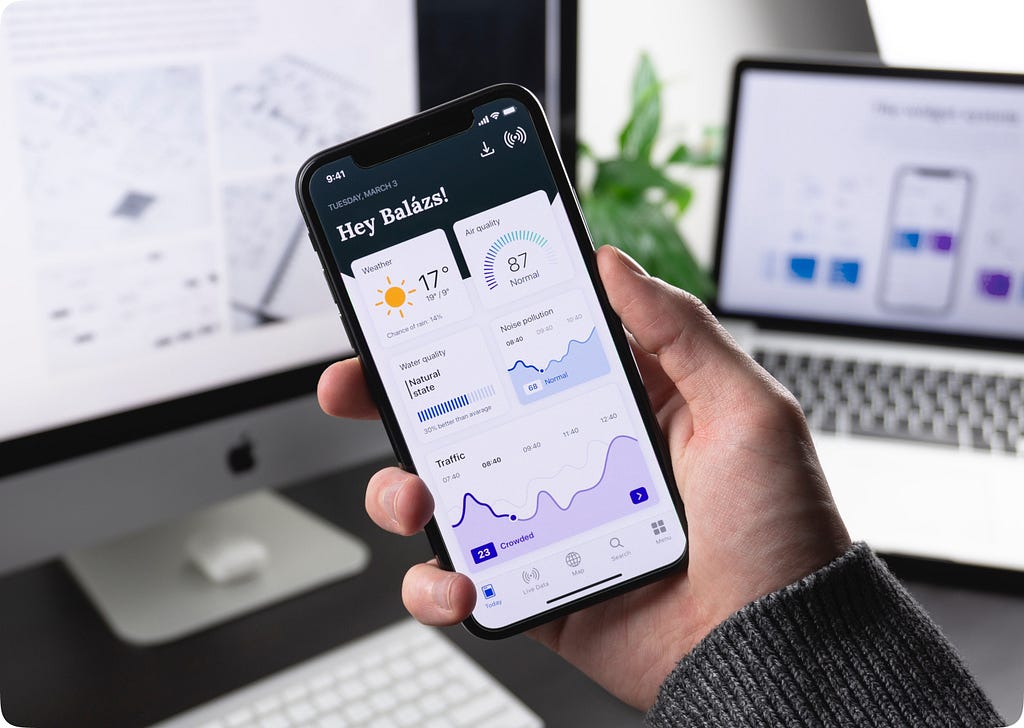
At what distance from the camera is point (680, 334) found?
0.49 metres

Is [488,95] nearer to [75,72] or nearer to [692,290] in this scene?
[75,72]

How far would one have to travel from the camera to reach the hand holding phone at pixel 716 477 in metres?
0.48

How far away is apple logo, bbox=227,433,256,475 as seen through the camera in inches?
26.3

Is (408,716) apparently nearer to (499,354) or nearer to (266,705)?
(266,705)

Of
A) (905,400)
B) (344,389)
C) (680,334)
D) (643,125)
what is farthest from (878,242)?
(344,389)

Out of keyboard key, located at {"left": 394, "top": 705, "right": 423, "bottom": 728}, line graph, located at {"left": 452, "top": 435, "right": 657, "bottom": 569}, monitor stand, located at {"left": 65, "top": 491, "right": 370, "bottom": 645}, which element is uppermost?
line graph, located at {"left": 452, "top": 435, "right": 657, "bottom": 569}

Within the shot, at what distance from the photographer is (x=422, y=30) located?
652 millimetres

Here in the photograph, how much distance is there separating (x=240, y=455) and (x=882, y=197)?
590 mm

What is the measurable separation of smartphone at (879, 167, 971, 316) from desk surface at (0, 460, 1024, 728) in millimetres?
318

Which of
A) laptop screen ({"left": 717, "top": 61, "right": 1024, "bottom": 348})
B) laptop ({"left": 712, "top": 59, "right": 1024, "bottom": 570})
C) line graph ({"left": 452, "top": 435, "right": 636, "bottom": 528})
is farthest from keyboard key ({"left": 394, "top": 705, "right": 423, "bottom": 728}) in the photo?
laptop screen ({"left": 717, "top": 61, "right": 1024, "bottom": 348})

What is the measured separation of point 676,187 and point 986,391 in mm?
340

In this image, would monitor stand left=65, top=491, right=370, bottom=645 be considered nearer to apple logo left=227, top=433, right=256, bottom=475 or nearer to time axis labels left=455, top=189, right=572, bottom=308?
apple logo left=227, top=433, right=256, bottom=475

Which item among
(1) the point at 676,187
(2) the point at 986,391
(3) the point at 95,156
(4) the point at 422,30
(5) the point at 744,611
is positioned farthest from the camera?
(1) the point at 676,187

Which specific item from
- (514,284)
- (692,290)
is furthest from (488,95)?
(692,290)
